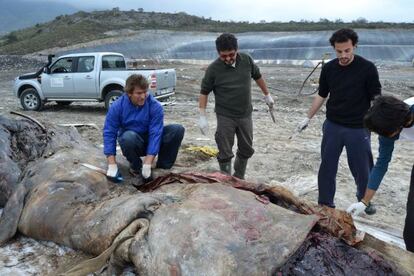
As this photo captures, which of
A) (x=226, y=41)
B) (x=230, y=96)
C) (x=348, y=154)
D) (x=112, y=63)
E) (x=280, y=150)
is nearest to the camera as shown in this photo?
(x=348, y=154)

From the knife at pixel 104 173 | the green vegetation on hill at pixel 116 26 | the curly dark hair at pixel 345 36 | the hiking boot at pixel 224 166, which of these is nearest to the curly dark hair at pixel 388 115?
the curly dark hair at pixel 345 36

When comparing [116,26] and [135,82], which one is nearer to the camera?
[135,82]

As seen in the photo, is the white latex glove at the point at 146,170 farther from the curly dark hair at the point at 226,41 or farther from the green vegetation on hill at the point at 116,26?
the green vegetation on hill at the point at 116,26

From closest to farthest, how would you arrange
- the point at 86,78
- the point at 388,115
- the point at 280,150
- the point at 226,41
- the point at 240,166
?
1. the point at 388,115
2. the point at 226,41
3. the point at 240,166
4. the point at 280,150
5. the point at 86,78

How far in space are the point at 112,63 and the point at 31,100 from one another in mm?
2661

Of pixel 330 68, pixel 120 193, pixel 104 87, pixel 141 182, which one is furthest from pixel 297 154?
pixel 104 87

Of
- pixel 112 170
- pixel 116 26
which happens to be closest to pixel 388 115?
pixel 112 170

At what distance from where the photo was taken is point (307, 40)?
3228cm

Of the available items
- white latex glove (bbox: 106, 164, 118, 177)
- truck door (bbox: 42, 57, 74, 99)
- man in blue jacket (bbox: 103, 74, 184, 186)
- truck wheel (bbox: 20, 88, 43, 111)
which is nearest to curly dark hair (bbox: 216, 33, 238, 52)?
man in blue jacket (bbox: 103, 74, 184, 186)

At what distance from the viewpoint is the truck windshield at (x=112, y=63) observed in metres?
12.8

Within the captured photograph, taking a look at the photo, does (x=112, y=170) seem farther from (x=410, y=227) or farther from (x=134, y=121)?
(x=410, y=227)

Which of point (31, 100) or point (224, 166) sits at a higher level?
point (224, 166)

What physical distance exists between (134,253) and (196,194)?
1.96ft

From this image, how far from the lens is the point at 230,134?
18.5ft
